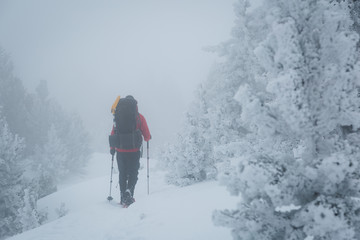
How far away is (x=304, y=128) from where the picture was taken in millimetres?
1764

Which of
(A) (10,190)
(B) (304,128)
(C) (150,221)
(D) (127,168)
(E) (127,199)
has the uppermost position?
(B) (304,128)

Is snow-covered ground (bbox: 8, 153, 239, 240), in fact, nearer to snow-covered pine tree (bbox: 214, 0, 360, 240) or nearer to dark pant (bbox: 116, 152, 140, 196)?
dark pant (bbox: 116, 152, 140, 196)

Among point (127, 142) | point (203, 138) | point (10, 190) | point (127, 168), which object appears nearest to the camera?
point (127, 142)

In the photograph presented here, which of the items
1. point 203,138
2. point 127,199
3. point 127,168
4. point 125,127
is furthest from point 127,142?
point 203,138

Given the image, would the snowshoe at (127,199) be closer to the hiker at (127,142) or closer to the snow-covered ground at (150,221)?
the hiker at (127,142)

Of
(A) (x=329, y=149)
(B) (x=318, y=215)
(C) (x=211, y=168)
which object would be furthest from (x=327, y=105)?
(C) (x=211, y=168)

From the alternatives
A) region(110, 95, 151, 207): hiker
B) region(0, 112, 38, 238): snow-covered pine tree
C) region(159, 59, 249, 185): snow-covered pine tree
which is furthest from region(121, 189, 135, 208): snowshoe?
region(0, 112, 38, 238): snow-covered pine tree

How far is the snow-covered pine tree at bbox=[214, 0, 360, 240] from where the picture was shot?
1.54 meters

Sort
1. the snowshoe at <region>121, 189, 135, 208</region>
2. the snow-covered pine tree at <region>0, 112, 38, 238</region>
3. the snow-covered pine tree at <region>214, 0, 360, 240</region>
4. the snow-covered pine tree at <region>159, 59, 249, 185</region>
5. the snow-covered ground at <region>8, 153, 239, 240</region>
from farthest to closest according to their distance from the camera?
the snow-covered pine tree at <region>0, 112, 38, 238</region> < the snow-covered pine tree at <region>159, 59, 249, 185</region> < the snowshoe at <region>121, 189, 135, 208</region> < the snow-covered ground at <region>8, 153, 239, 240</region> < the snow-covered pine tree at <region>214, 0, 360, 240</region>

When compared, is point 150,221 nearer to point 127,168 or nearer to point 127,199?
point 127,199

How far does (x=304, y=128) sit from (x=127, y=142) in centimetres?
516

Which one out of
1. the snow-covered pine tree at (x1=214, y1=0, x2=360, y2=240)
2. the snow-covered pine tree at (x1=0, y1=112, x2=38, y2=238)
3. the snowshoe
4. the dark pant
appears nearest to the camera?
the snow-covered pine tree at (x1=214, y1=0, x2=360, y2=240)

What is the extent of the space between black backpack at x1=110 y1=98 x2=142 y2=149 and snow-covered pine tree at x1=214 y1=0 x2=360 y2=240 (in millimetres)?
4805

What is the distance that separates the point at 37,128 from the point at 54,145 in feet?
18.9
